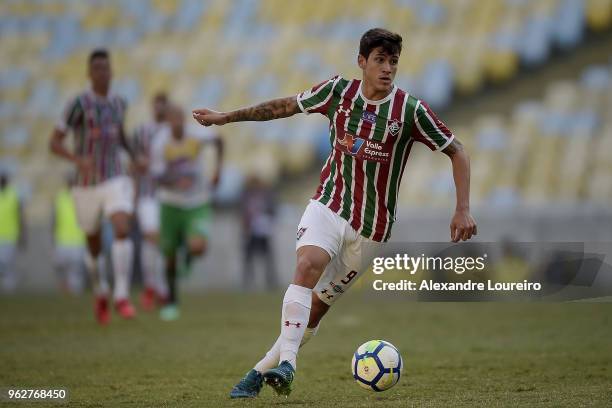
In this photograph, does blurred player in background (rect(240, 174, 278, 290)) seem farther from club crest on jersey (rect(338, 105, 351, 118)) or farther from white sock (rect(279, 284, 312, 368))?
white sock (rect(279, 284, 312, 368))

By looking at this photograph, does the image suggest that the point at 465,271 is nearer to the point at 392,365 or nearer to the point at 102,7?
the point at 392,365

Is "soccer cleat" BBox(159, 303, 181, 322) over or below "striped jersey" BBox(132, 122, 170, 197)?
below

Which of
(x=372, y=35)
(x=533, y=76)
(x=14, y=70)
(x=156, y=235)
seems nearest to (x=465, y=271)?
(x=372, y=35)

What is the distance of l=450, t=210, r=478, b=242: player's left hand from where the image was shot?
18.1 feet

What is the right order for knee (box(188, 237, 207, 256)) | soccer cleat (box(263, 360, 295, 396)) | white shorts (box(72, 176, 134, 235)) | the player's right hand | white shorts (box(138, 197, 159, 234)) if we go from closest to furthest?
soccer cleat (box(263, 360, 295, 396)) → the player's right hand → white shorts (box(72, 176, 134, 235)) → knee (box(188, 237, 207, 256)) → white shorts (box(138, 197, 159, 234))

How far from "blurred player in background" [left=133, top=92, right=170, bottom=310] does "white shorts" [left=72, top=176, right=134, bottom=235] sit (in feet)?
6.31

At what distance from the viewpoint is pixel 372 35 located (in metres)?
5.73

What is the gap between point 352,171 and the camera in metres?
5.86

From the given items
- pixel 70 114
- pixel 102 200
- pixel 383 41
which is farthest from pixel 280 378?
pixel 70 114

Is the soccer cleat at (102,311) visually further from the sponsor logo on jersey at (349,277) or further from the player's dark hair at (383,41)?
the player's dark hair at (383,41)

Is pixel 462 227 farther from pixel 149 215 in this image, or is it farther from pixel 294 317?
pixel 149 215

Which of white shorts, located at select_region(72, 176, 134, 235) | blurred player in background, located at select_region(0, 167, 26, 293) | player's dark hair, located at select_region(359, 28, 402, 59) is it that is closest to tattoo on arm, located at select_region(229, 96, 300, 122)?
player's dark hair, located at select_region(359, 28, 402, 59)

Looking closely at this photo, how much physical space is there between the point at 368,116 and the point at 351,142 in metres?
0.18

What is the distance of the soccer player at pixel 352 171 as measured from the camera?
5.62 meters
